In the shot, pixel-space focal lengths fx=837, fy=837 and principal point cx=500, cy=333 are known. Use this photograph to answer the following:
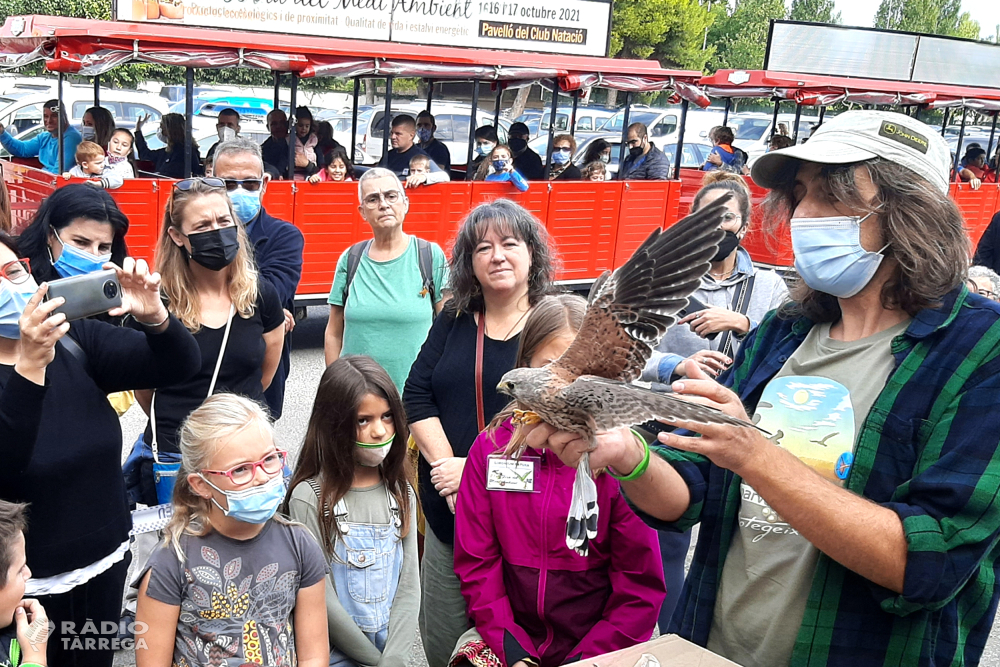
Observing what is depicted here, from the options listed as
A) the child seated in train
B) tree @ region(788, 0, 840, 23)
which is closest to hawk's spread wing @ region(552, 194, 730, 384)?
the child seated in train

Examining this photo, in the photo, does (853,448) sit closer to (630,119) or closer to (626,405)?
(626,405)

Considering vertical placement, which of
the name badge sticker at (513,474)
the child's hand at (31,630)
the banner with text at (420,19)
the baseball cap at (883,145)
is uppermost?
the banner with text at (420,19)

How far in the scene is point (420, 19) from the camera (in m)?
10.1

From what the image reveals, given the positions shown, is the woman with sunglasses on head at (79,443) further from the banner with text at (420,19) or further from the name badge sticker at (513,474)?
the banner with text at (420,19)

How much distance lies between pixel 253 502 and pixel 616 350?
1261mm

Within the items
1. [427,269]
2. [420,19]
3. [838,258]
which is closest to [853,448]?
[838,258]

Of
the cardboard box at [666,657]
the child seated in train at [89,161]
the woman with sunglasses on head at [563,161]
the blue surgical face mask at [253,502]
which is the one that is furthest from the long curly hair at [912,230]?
the woman with sunglasses on head at [563,161]

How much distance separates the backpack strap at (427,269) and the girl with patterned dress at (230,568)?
6.64ft

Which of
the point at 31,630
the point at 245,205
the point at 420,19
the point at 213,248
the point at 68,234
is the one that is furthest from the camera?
the point at 420,19

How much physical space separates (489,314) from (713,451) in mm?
1910

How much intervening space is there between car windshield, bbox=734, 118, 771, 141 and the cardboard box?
24377mm

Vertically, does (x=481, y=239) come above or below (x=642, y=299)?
below

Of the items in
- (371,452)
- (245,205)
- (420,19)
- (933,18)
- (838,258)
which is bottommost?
(371,452)

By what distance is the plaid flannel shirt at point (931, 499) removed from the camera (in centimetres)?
174
